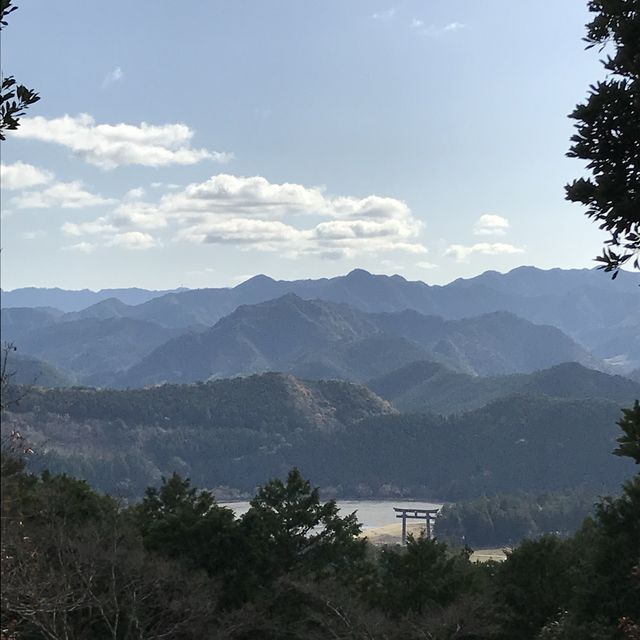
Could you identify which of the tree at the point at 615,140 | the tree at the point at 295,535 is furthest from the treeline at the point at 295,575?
the tree at the point at 615,140

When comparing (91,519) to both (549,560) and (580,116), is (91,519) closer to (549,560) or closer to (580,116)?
(549,560)

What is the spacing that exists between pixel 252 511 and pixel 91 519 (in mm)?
7731

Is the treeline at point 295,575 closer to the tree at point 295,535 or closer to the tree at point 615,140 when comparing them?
the tree at point 295,535

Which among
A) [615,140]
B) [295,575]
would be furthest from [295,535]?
[615,140]

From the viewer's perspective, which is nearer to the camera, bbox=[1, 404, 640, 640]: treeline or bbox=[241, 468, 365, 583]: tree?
bbox=[1, 404, 640, 640]: treeline

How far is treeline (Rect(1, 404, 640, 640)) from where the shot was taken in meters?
29.9

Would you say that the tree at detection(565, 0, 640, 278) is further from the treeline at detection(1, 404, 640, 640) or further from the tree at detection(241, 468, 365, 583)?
the tree at detection(241, 468, 365, 583)

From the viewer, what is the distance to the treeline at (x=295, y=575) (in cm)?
2988

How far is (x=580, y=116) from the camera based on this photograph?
518 inches

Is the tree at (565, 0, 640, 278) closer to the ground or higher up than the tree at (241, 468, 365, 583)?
higher up

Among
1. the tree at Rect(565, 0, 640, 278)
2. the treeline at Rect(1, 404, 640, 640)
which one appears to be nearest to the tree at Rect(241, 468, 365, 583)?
the treeline at Rect(1, 404, 640, 640)

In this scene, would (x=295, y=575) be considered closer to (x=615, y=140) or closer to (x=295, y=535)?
(x=295, y=535)

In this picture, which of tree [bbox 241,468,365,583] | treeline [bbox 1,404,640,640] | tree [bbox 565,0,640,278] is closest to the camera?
tree [bbox 565,0,640,278]

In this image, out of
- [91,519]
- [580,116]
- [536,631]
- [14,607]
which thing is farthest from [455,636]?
[580,116]
